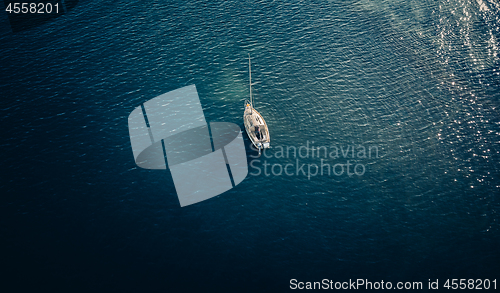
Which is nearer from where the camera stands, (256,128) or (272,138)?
(256,128)

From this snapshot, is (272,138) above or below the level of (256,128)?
below

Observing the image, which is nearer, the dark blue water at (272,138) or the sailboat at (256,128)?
the dark blue water at (272,138)

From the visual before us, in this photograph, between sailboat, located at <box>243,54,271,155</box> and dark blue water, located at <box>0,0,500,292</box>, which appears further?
sailboat, located at <box>243,54,271,155</box>

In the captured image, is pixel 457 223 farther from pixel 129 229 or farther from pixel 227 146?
pixel 129 229
